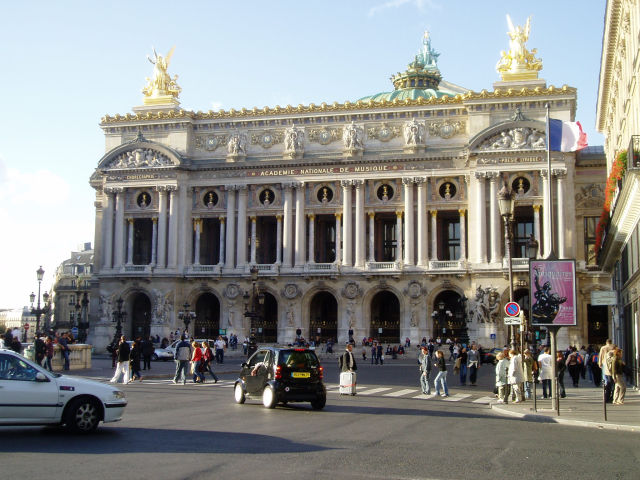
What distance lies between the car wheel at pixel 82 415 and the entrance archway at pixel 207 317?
55.0 metres

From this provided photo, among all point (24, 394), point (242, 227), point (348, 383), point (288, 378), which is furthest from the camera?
point (242, 227)

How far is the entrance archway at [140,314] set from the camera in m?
72.6

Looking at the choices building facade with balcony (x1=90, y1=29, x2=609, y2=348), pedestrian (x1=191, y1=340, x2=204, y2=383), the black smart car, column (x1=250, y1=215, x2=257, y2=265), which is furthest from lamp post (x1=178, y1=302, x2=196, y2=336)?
the black smart car

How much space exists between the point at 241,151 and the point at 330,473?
59560 millimetres

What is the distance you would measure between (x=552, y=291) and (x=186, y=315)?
43.9 meters

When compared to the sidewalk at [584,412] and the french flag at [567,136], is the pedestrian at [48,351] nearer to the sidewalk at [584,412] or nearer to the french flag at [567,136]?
the sidewalk at [584,412]

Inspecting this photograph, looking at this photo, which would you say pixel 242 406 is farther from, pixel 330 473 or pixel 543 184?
pixel 543 184

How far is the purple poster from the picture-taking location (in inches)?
951

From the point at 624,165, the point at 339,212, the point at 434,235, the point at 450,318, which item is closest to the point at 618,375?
the point at 624,165

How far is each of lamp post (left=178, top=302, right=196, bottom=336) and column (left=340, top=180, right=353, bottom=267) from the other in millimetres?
12835

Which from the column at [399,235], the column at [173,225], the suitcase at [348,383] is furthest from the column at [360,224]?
the suitcase at [348,383]

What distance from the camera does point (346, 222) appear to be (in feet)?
223

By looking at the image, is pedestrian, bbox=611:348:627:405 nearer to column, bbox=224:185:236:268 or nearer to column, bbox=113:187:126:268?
column, bbox=224:185:236:268

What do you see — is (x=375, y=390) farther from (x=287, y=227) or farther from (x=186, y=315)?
(x=287, y=227)
